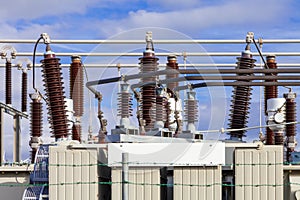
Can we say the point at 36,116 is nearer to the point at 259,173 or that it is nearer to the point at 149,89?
the point at 149,89

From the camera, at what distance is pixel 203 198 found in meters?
8.19

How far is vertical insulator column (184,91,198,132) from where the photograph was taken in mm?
8672

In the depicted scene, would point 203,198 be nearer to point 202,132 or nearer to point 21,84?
point 202,132

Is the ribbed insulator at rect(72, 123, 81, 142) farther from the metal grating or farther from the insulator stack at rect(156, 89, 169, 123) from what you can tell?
the metal grating

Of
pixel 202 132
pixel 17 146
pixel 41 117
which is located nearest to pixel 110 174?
pixel 202 132

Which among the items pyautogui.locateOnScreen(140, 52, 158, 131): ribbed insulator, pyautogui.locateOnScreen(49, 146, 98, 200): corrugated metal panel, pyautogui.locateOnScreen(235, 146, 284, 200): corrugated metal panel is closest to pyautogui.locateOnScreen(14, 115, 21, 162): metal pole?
pyautogui.locateOnScreen(140, 52, 158, 131): ribbed insulator

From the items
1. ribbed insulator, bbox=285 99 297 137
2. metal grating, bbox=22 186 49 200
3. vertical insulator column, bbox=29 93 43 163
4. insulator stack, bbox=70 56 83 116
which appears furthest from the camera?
vertical insulator column, bbox=29 93 43 163

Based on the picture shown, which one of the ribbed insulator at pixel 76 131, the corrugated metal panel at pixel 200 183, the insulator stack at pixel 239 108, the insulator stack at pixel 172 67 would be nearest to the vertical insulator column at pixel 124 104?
the insulator stack at pixel 172 67

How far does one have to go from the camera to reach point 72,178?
822cm

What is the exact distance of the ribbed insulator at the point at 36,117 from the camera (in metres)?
11.8

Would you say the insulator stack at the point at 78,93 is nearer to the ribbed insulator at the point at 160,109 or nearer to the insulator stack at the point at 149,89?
the insulator stack at the point at 149,89

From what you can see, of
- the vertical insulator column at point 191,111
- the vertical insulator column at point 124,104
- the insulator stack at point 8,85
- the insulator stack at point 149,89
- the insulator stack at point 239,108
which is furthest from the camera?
the insulator stack at point 8,85

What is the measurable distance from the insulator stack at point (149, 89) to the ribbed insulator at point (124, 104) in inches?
12.9

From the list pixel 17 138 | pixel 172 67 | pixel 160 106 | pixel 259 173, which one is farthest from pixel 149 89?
pixel 17 138
